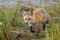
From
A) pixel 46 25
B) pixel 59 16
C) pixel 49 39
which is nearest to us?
pixel 49 39

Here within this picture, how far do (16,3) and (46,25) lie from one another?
235cm

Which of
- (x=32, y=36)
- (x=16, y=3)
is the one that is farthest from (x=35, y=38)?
(x=16, y=3)

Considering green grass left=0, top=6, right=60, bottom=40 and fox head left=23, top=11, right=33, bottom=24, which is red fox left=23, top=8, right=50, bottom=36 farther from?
green grass left=0, top=6, right=60, bottom=40

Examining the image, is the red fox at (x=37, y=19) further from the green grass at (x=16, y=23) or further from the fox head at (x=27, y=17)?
the green grass at (x=16, y=23)

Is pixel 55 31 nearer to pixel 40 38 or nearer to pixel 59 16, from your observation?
pixel 40 38

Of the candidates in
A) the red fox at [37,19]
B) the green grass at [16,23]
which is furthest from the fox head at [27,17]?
the green grass at [16,23]

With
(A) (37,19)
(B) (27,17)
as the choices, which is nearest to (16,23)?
(B) (27,17)

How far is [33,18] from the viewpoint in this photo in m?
7.08

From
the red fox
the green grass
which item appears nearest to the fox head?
the red fox

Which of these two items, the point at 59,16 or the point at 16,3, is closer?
the point at 59,16

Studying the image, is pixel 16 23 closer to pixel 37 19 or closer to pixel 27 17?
pixel 27 17

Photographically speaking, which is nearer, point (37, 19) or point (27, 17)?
point (37, 19)

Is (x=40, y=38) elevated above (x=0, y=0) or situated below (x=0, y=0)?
below

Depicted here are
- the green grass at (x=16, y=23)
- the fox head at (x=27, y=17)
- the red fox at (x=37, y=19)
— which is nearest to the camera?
the green grass at (x=16, y=23)
